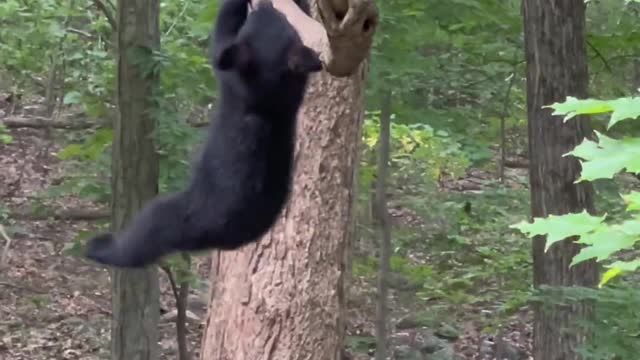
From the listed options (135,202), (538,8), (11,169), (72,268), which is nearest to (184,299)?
(135,202)

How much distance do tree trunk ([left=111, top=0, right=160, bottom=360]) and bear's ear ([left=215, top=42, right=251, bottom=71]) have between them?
391 centimetres

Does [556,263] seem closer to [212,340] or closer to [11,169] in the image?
[212,340]

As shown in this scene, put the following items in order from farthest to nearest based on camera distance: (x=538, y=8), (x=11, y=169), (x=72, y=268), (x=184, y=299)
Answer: (x=11, y=169), (x=72, y=268), (x=184, y=299), (x=538, y=8)

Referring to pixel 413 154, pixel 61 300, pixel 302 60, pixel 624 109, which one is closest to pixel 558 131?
pixel 302 60

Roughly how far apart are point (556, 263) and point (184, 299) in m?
3.64

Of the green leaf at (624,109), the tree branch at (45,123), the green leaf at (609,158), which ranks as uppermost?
the tree branch at (45,123)

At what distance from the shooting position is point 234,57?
10.7ft

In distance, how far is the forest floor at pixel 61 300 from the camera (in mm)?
10031

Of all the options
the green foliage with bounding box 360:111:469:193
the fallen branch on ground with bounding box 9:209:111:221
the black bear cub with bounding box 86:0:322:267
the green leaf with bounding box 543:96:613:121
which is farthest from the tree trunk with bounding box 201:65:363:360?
the fallen branch on ground with bounding box 9:209:111:221

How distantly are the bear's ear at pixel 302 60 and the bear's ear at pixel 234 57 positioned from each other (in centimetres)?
15

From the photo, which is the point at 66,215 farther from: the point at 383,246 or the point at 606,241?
the point at 606,241

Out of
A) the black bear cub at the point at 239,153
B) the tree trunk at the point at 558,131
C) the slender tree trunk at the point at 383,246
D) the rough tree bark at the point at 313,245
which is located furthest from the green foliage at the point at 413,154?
the black bear cub at the point at 239,153

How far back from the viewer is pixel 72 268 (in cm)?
1149

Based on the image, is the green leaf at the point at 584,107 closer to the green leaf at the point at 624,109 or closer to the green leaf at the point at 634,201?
the green leaf at the point at 624,109
